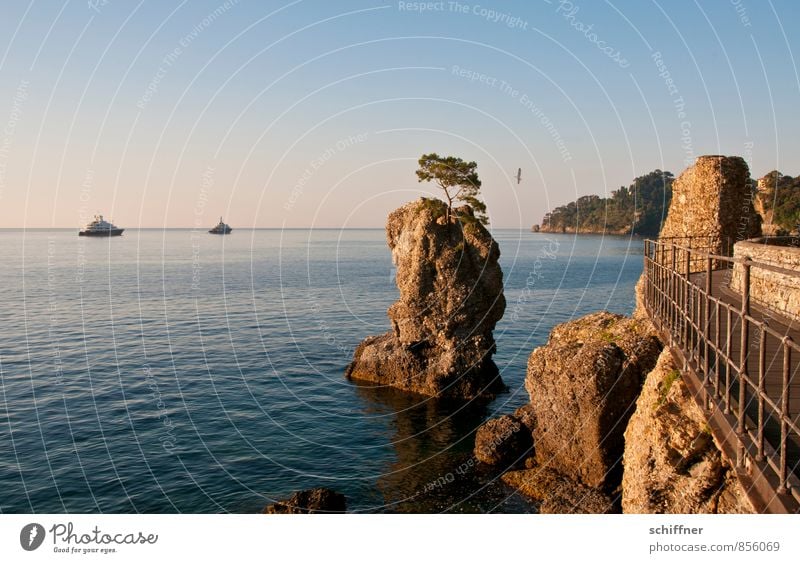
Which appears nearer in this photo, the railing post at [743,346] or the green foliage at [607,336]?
the railing post at [743,346]

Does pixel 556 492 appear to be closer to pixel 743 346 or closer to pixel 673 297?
pixel 673 297

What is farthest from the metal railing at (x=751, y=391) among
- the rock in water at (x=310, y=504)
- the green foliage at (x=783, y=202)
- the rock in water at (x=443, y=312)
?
the green foliage at (x=783, y=202)

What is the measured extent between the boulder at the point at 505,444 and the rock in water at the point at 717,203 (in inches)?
431

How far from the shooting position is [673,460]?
11367mm

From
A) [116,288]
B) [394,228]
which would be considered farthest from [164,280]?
[394,228]

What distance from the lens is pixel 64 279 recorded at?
10375cm

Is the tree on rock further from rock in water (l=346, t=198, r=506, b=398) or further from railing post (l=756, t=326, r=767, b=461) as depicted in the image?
railing post (l=756, t=326, r=767, b=461)

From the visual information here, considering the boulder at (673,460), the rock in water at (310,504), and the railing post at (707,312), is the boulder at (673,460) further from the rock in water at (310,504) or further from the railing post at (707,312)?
the rock in water at (310,504)

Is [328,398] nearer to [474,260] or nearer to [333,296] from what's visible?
[474,260]

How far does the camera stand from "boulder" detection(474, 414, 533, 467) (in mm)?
27062

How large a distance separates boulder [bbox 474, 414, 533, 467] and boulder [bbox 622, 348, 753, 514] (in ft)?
46.1

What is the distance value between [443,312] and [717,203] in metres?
20.8

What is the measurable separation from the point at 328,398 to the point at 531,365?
668 inches

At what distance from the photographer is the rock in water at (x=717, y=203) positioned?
83.8ft
